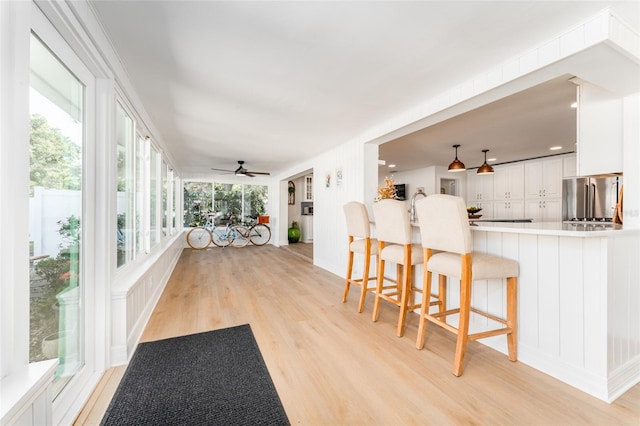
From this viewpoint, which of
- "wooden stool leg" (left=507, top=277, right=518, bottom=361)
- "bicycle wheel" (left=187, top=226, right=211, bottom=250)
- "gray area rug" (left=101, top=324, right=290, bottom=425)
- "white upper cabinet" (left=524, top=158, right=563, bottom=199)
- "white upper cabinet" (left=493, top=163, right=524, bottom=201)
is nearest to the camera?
"gray area rug" (left=101, top=324, right=290, bottom=425)

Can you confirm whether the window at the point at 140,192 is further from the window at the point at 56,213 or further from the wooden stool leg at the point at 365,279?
the wooden stool leg at the point at 365,279

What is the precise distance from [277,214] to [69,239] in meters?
7.17

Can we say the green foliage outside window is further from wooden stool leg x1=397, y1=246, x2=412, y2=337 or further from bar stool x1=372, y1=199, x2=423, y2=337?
wooden stool leg x1=397, y1=246, x2=412, y2=337

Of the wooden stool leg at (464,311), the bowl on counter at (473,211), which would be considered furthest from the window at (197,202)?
the wooden stool leg at (464,311)

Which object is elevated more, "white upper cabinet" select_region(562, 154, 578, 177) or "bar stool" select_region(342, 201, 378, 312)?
"white upper cabinet" select_region(562, 154, 578, 177)

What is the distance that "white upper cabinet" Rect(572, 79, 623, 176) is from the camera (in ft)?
7.25

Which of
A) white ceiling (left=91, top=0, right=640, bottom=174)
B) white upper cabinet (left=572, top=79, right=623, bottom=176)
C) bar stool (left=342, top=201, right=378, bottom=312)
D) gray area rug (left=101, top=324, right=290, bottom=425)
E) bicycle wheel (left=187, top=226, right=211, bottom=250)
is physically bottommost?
gray area rug (left=101, top=324, right=290, bottom=425)

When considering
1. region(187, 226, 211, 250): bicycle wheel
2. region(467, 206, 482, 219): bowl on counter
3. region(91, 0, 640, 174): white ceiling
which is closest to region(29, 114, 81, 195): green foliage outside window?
region(91, 0, 640, 174): white ceiling

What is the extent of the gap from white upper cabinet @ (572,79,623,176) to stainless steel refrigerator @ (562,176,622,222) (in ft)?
4.01

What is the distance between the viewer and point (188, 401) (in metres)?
1.58

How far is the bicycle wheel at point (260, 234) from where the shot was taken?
8695 millimetres

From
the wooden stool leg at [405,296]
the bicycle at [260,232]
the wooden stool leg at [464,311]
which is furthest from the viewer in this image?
the bicycle at [260,232]

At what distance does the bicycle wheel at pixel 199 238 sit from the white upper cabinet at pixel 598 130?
8023 mm

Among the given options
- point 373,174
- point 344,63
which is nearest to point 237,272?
point 373,174
